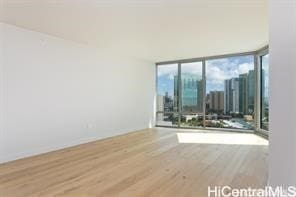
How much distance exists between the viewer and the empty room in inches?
105

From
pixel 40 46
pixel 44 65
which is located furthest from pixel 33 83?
pixel 40 46

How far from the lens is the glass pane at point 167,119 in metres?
8.28

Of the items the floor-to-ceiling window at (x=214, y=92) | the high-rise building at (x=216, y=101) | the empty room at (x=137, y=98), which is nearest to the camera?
the empty room at (x=137, y=98)

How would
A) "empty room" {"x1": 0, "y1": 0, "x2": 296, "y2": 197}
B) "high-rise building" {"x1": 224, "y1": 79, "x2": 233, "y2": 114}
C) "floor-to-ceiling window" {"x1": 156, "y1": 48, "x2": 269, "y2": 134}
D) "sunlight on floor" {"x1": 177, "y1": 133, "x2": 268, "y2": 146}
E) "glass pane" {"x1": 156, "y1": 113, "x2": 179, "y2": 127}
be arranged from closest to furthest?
"empty room" {"x1": 0, "y1": 0, "x2": 296, "y2": 197}, "sunlight on floor" {"x1": 177, "y1": 133, "x2": 268, "y2": 146}, "floor-to-ceiling window" {"x1": 156, "y1": 48, "x2": 269, "y2": 134}, "high-rise building" {"x1": 224, "y1": 79, "x2": 233, "y2": 114}, "glass pane" {"x1": 156, "y1": 113, "x2": 179, "y2": 127}

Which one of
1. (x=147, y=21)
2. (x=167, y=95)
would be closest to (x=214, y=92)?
(x=167, y=95)

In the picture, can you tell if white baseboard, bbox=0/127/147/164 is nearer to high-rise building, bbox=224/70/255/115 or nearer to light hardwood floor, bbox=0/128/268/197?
light hardwood floor, bbox=0/128/268/197

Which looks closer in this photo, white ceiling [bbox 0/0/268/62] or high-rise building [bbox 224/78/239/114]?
white ceiling [bbox 0/0/268/62]

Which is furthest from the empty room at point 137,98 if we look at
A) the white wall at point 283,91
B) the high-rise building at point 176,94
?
the high-rise building at point 176,94

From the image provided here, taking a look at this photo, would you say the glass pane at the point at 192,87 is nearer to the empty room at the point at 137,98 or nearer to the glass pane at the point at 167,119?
the empty room at the point at 137,98

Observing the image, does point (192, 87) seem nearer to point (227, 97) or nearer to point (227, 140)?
point (227, 97)

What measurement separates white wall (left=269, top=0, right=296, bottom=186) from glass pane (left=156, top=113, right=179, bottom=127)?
6.28 meters

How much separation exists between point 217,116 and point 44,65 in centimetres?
545

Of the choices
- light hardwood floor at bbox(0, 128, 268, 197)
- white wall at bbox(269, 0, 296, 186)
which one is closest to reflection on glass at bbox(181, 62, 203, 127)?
light hardwood floor at bbox(0, 128, 268, 197)

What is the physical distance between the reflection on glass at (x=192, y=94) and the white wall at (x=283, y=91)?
5962mm
